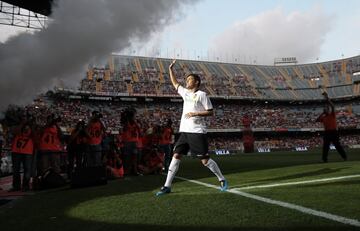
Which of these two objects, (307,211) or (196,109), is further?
(196,109)

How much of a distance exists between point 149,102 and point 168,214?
49.7m

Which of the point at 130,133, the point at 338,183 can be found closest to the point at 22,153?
the point at 130,133

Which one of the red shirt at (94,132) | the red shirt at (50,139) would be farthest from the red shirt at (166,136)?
the red shirt at (50,139)

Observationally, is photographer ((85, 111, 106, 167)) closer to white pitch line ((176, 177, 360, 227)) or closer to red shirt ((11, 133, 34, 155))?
red shirt ((11, 133, 34, 155))

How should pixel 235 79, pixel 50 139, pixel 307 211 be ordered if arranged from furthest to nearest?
pixel 235 79, pixel 50 139, pixel 307 211

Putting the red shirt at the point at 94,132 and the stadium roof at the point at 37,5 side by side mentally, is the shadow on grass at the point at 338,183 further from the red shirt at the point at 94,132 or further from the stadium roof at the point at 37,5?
the stadium roof at the point at 37,5

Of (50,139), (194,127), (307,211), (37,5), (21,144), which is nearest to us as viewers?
(307,211)

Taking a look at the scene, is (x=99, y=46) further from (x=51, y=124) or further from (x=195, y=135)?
(x=195, y=135)

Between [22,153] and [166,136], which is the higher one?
[166,136]

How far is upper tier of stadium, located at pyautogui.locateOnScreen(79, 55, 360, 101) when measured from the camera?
172ft

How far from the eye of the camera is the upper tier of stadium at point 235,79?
52.5 meters

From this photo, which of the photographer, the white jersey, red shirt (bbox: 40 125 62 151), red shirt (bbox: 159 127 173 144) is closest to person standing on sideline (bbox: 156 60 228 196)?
the white jersey

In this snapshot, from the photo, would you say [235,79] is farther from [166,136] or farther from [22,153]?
[22,153]

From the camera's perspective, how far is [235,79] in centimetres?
6244
